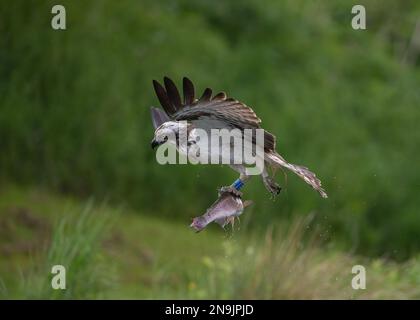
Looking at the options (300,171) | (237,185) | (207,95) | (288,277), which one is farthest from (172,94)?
(288,277)

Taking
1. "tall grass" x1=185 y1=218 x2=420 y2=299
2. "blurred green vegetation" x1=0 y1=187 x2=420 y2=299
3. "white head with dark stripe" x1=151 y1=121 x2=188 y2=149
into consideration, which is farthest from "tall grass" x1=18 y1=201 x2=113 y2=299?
"white head with dark stripe" x1=151 y1=121 x2=188 y2=149

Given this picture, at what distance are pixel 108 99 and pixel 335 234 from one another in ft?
9.97

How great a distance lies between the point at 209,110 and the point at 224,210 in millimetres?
445

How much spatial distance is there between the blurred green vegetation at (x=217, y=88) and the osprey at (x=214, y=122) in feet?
17.1

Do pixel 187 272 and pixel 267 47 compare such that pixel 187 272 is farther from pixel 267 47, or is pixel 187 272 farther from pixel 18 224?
pixel 267 47

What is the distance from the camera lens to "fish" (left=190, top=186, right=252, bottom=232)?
174 inches

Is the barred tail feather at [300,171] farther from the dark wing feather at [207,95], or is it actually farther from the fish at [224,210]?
the dark wing feather at [207,95]

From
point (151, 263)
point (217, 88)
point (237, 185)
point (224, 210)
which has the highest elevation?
point (217, 88)

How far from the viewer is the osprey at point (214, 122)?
14.8 feet

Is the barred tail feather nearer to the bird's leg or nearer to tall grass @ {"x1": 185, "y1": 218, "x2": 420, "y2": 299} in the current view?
the bird's leg

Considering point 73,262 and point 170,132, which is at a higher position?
point 170,132

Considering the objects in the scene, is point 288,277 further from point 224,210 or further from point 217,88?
point 217,88

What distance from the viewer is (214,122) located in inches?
181

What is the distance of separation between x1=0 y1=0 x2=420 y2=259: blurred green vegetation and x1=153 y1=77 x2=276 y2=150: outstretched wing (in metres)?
5.21
